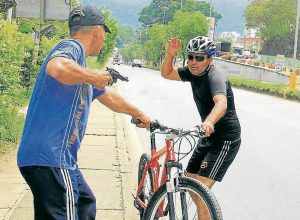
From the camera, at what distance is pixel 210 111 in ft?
16.3

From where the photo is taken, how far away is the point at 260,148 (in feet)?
38.6

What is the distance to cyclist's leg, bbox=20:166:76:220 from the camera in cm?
339

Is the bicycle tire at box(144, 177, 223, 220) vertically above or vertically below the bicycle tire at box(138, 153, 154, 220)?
above

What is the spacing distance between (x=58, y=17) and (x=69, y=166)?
18050mm

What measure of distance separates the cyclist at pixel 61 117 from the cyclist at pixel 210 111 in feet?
4.64

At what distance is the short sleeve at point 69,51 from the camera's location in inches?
128

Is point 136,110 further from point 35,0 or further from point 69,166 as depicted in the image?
point 35,0

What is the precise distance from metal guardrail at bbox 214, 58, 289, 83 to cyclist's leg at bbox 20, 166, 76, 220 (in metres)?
46.0

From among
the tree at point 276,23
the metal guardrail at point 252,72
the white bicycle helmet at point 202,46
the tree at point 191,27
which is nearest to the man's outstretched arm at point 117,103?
the white bicycle helmet at point 202,46

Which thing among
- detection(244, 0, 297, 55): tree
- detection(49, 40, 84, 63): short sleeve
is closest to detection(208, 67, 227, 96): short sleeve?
detection(49, 40, 84, 63): short sleeve

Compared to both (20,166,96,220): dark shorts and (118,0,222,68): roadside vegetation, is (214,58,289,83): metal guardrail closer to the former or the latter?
(118,0,222,68): roadside vegetation

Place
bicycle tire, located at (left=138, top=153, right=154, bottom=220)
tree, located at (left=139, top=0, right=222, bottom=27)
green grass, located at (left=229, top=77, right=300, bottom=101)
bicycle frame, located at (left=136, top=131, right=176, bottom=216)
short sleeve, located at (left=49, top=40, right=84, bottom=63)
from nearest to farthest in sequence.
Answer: short sleeve, located at (left=49, top=40, right=84, bottom=63) → bicycle frame, located at (left=136, top=131, right=176, bottom=216) → bicycle tire, located at (left=138, top=153, right=154, bottom=220) → green grass, located at (left=229, top=77, right=300, bottom=101) → tree, located at (left=139, top=0, right=222, bottom=27)

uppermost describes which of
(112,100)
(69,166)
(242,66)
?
(112,100)

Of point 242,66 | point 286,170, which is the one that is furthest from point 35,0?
point 242,66
